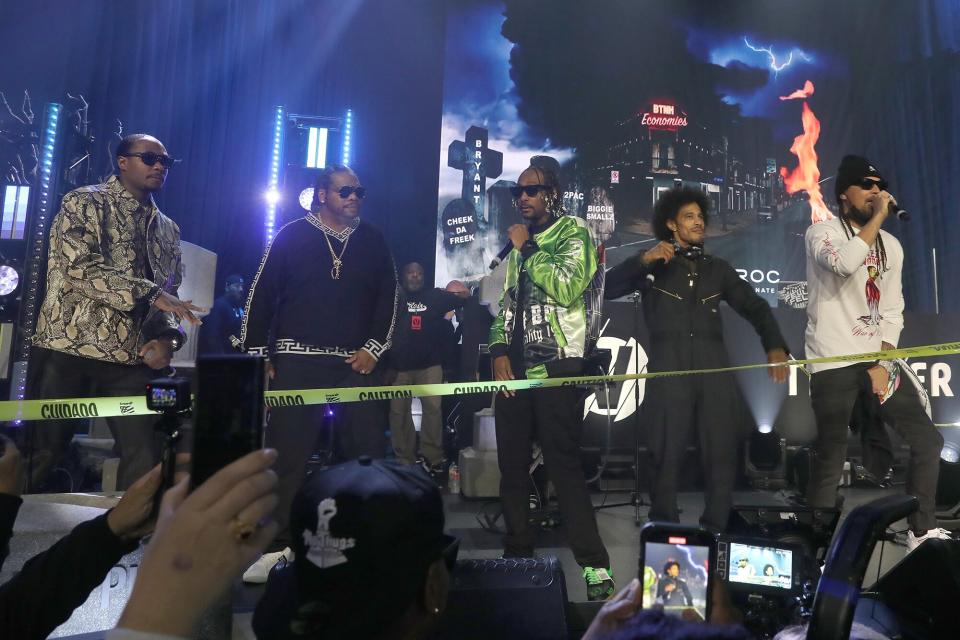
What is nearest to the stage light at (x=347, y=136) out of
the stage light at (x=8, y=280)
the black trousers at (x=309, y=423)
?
the stage light at (x=8, y=280)

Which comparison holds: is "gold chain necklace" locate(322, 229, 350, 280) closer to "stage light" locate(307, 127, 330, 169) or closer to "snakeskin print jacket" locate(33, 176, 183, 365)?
"snakeskin print jacket" locate(33, 176, 183, 365)

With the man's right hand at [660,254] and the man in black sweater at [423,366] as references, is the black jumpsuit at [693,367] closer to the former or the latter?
the man's right hand at [660,254]

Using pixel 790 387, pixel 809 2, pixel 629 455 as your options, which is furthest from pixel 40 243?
pixel 809 2

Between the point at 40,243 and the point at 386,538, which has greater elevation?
the point at 40,243

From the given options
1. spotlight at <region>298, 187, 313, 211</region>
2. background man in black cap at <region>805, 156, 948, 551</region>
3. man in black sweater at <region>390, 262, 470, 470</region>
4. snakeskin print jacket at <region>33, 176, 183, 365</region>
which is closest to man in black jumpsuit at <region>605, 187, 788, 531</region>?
background man in black cap at <region>805, 156, 948, 551</region>

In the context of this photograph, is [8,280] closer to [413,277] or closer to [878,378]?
[413,277]

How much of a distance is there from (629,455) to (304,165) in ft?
19.8

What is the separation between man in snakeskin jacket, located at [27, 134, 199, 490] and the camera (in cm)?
359

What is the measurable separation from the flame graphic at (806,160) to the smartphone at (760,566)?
10630 mm

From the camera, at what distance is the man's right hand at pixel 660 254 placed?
154 inches

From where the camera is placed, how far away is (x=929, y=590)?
159 centimetres

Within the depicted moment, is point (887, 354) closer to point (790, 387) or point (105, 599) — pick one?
point (790, 387)

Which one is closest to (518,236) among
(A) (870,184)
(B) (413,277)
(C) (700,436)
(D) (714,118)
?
(C) (700,436)

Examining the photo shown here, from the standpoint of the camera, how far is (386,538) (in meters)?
1.08
